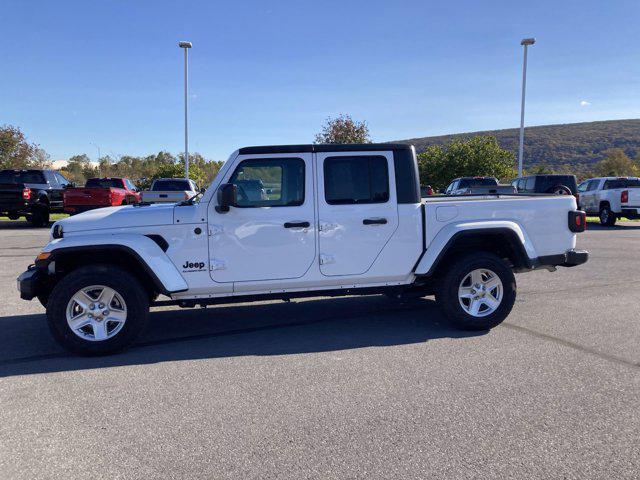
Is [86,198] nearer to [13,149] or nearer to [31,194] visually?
[31,194]

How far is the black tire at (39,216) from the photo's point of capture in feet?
61.7

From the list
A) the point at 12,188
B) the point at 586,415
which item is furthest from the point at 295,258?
the point at 12,188

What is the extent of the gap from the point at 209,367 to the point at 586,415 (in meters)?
3.04

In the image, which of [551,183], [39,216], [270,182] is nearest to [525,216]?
[270,182]

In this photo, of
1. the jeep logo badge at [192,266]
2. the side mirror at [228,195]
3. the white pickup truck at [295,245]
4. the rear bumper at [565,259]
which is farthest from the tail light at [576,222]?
the jeep logo badge at [192,266]

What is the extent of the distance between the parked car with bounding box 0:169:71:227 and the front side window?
15.9 metres

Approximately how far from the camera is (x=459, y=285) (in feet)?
18.9

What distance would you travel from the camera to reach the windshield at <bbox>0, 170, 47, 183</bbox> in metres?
19.1

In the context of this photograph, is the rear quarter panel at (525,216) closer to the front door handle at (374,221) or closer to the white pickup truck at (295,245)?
the white pickup truck at (295,245)

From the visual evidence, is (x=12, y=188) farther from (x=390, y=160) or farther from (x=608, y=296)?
(x=608, y=296)

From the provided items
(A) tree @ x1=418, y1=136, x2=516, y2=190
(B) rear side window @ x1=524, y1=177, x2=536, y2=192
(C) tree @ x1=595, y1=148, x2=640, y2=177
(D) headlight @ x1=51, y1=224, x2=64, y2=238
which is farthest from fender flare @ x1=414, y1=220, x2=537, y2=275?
(C) tree @ x1=595, y1=148, x2=640, y2=177

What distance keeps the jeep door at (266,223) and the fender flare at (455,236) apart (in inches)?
48.7

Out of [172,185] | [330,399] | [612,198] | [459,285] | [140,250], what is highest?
[172,185]

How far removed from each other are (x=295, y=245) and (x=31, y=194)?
54.0 feet
